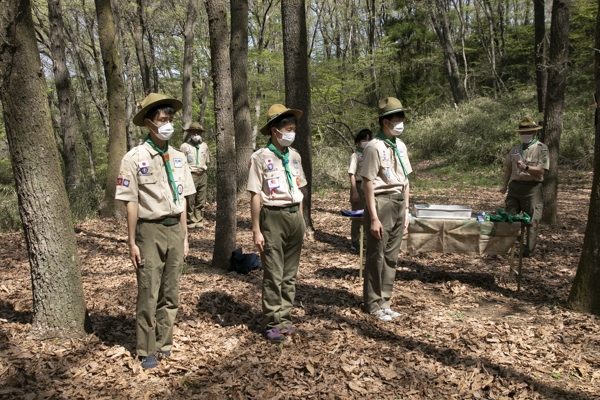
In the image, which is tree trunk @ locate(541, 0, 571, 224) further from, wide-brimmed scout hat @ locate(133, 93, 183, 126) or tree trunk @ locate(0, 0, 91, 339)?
tree trunk @ locate(0, 0, 91, 339)

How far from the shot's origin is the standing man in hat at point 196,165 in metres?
9.75

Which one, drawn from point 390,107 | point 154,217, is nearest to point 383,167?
point 390,107

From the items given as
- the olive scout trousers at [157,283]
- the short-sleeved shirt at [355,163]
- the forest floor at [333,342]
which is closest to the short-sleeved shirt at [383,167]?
the forest floor at [333,342]

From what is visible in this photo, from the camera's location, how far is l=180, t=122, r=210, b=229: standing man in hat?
9750mm

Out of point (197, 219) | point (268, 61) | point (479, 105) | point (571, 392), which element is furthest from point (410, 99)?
point (571, 392)

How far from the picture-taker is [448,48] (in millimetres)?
26547

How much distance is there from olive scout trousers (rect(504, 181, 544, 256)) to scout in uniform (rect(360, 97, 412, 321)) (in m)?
3.10

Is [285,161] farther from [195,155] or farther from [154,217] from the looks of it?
[195,155]

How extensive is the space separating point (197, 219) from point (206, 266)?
3.29 metres

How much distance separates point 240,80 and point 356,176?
491cm

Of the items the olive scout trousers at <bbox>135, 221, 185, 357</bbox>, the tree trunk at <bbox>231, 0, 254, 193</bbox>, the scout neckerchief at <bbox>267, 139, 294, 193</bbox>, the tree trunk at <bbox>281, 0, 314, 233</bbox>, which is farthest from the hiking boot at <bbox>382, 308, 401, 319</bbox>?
the tree trunk at <bbox>231, 0, 254, 193</bbox>

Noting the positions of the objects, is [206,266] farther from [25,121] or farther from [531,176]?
[531,176]

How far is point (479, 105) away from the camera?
2312 cm

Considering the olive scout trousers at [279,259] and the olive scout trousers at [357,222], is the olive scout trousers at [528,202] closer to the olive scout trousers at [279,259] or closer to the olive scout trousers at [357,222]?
the olive scout trousers at [357,222]
